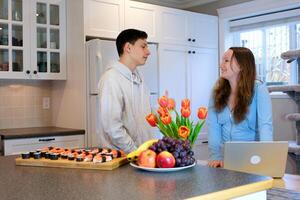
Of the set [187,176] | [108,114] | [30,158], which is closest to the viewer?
[187,176]

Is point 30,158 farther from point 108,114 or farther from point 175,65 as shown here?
point 175,65

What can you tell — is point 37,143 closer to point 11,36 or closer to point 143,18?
point 11,36

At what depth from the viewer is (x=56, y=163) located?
4.97 ft

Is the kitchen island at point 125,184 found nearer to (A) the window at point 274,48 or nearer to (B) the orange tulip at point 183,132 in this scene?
(B) the orange tulip at point 183,132

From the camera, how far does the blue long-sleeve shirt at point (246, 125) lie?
2049mm

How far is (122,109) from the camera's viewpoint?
209 centimetres

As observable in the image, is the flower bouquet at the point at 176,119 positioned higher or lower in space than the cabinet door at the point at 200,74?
lower

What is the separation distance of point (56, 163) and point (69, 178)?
0.21 metres

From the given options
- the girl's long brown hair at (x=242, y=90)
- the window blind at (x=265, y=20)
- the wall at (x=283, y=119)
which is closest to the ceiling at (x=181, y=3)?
the window blind at (x=265, y=20)

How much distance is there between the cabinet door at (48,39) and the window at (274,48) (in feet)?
6.70

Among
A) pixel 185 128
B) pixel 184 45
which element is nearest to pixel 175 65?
pixel 184 45

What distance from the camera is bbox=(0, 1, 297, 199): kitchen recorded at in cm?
339

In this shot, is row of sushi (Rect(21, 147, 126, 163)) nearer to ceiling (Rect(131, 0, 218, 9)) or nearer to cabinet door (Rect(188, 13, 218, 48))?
cabinet door (Rect(188, 13, 218, 48))

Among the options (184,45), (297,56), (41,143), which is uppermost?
(184,45)
